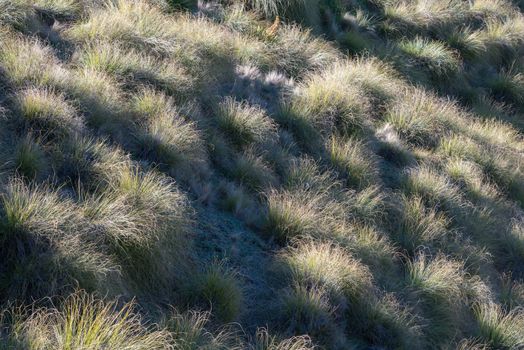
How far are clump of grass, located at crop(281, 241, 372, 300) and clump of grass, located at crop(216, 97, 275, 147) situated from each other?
1.93m

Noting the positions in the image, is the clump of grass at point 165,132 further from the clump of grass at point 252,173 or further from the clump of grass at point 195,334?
the clump of grass at point 195,334

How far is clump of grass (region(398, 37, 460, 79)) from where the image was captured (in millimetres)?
12438

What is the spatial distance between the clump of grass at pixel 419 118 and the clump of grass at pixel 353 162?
123 cm

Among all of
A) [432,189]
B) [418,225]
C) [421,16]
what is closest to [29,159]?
[418,225]

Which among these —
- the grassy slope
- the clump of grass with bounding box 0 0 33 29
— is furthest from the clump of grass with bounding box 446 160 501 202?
the clump of grass with bounding box 0 0 33 29

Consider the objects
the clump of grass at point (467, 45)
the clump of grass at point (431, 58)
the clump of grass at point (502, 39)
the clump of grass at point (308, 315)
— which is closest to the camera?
the clump of grass at point (308, 315)

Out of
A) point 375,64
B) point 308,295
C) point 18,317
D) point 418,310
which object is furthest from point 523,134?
point 18,317

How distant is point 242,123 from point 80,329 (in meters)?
4.36

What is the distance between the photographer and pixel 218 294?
5887mm

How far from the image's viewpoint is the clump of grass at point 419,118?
1013cm

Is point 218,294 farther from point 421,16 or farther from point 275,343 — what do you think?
point 421,16

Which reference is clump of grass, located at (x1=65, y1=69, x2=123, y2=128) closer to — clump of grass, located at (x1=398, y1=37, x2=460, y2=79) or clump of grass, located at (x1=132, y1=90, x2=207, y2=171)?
clump of grass, located at (x1=132, y1=90, x2=207, y2=171)

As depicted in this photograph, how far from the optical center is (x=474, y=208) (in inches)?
355

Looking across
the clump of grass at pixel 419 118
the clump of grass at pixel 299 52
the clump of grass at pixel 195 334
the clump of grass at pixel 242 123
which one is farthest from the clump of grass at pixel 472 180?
the clump of grass at pixel 195 334
